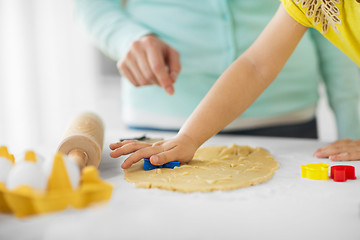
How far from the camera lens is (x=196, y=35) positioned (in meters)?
1.02

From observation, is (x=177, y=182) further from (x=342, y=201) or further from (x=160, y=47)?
(x=160, y=47)

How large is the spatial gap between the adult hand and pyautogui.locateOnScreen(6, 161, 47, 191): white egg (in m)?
0.47

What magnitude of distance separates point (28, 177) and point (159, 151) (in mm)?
281

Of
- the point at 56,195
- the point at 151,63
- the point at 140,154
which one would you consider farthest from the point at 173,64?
the point at 56,195

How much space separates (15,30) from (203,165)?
5.40 ft

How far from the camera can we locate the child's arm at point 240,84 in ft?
2.37

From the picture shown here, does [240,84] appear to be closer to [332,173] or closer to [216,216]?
[332,173]

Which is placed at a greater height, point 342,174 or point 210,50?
point 210,50

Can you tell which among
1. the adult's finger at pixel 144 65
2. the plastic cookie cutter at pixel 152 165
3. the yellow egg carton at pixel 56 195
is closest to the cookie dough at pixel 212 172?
the plastic cookie cutter at pixel 152 165

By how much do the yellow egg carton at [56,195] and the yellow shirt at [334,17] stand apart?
505mm

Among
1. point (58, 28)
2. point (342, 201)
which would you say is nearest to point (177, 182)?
point (342, 201)

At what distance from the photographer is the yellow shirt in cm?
70

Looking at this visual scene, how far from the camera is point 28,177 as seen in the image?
43cm

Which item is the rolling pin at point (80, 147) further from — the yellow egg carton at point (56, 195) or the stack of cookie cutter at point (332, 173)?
the stack of cookie cutter at point (332, 173)
